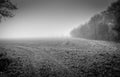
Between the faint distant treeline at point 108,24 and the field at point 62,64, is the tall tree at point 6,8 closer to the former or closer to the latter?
the field at point 62,64

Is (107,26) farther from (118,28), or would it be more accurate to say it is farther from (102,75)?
(102,75)

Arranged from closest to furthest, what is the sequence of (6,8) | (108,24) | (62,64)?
(62,64) < (6,8) < (108,24)

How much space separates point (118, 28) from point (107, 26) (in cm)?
1174

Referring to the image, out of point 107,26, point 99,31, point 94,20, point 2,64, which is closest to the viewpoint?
point 2,64

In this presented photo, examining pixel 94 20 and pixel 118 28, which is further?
pixel 94 20

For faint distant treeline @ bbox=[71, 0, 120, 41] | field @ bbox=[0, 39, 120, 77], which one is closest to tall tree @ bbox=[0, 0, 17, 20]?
field @ bbox=[0, 39, 120, 77]

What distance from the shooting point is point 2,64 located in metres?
9.44

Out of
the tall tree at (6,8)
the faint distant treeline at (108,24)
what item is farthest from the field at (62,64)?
the faint distant treeline at (108,24)

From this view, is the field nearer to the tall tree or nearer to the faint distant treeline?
the tall tree

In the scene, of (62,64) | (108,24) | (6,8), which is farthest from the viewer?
(108,24)

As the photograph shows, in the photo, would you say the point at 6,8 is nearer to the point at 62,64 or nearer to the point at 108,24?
the point at 62,64

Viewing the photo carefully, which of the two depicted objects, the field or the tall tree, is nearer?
the field

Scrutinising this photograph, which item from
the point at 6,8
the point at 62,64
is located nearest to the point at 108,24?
the point at 62,64

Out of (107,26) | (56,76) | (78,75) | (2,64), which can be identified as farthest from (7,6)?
(107,26)
